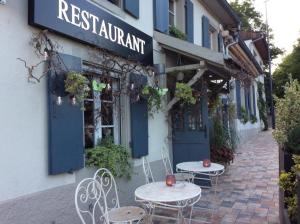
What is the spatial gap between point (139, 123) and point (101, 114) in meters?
0.76

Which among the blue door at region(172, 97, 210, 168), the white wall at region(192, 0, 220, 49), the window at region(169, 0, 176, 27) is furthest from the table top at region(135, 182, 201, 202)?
the white wall at region(192, 0, 220, 49)

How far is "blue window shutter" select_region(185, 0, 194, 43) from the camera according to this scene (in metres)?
7.71

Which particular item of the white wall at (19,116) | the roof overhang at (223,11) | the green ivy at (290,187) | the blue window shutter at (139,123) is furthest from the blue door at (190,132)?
the roof overhang at (223,11)

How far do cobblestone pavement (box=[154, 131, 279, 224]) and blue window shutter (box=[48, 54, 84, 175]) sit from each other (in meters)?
1.62

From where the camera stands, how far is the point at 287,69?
29969mm

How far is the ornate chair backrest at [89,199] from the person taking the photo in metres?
3.04

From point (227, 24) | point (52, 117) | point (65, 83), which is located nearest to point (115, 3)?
point (65, 83)

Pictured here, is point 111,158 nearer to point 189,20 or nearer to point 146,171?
point 146,171

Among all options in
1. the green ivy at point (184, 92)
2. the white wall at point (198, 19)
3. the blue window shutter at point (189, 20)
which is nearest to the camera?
the green ivy at point (184, 92)

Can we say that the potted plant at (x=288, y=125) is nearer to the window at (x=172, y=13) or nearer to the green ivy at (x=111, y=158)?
the green ivy at (x=111, y=158)

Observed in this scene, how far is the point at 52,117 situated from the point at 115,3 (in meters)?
2.47

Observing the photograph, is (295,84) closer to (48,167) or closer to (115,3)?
(115,3)

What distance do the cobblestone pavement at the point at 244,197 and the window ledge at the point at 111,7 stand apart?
3.00 metres

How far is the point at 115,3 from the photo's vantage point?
511 centimetres
